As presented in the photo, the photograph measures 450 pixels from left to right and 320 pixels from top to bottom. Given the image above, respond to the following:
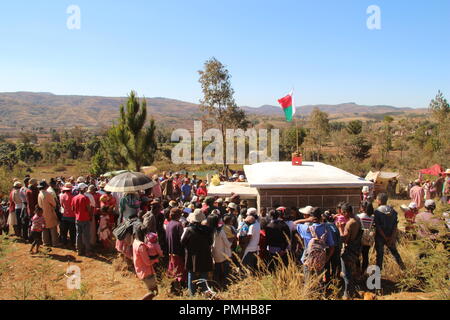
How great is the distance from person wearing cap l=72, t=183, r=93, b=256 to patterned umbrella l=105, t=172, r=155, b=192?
543 mm

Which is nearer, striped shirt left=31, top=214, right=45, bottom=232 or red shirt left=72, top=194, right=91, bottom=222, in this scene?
red shirt left=72, top=194, right=91, bottom=222

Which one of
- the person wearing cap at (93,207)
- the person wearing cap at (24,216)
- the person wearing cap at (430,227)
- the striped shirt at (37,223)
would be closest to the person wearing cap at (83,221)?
the person wearing cap at (93,207)

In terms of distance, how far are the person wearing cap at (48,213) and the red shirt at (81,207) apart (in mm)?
673

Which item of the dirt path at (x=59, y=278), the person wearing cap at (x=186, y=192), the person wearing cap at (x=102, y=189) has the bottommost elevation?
the dirt path at (x=59, y=278)

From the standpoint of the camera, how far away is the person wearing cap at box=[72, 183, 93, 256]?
259 inches

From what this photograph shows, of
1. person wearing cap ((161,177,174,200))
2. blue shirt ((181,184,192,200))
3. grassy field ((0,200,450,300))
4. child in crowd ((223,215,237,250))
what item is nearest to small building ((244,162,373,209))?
grassy field ((0,200,450,300))

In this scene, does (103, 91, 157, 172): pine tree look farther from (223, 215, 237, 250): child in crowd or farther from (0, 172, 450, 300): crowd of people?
(223, 215, 237, 250): child in crowd

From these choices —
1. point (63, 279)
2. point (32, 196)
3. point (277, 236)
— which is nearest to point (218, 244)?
point (277, 236)

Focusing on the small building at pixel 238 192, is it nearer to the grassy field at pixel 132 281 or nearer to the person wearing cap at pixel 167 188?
the person wearing cap at pixel 167 188

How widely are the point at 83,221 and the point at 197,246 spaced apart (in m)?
3.02

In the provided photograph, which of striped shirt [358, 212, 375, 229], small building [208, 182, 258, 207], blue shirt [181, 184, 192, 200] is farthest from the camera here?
blue shirt [181, 184, 192, 200]

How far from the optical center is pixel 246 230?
17.2 feet

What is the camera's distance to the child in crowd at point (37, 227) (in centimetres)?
670

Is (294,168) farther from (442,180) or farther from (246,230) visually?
(442,180)
